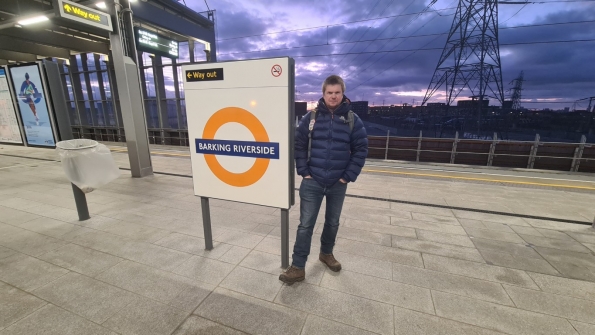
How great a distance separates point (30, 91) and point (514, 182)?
34.6 ft

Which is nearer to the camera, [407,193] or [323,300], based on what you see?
[323,300]

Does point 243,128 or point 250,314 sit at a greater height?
point 243,128

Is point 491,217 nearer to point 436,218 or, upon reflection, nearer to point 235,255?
point 436,218

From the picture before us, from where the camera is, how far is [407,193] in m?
4.95

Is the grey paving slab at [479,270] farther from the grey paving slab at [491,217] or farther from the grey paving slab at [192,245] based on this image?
the grey paving slab at [192,245]

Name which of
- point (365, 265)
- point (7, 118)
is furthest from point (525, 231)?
point (7, 118)

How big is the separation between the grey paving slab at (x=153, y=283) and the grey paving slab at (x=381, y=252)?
5.05 ft

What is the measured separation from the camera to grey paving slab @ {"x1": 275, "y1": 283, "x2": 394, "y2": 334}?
175 cm

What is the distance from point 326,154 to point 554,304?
2249mm

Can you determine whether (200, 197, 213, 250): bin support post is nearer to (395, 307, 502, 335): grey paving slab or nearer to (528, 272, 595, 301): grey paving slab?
(395, 307, 502, 335): grey paving slab

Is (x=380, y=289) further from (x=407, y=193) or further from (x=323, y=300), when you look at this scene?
(x=407, y=193)

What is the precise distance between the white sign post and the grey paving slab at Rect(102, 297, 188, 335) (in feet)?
3.33

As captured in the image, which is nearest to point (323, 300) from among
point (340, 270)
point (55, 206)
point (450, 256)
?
point (340, 270)

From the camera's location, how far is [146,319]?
1758 mm
